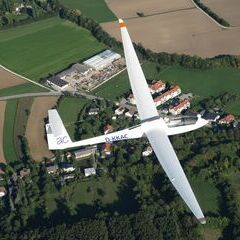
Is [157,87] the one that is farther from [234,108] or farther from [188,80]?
[234,108]

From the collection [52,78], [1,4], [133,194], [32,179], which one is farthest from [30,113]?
[1,4]

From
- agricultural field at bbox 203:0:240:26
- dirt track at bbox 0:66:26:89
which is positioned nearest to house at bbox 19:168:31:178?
dirt track at bbox 0:66:26:89

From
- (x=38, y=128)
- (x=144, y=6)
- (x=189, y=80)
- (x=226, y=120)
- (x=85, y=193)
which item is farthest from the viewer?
(x=144, y=6)

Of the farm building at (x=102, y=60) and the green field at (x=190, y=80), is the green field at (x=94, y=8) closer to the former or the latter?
the farm building at (x=102, y=60)

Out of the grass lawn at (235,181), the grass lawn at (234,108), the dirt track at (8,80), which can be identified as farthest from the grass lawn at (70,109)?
the grass lawn at (235,181)

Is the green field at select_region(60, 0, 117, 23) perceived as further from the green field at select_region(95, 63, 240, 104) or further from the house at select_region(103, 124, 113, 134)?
the house at select_region(103, 124, 113, 134)

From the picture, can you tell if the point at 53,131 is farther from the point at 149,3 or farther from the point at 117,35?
the point at 149,3

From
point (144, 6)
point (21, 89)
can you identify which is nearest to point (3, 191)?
point (21, 89)

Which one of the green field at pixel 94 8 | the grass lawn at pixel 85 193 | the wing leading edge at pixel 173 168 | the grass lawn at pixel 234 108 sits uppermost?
the wing leading edge at pixel 173 168
